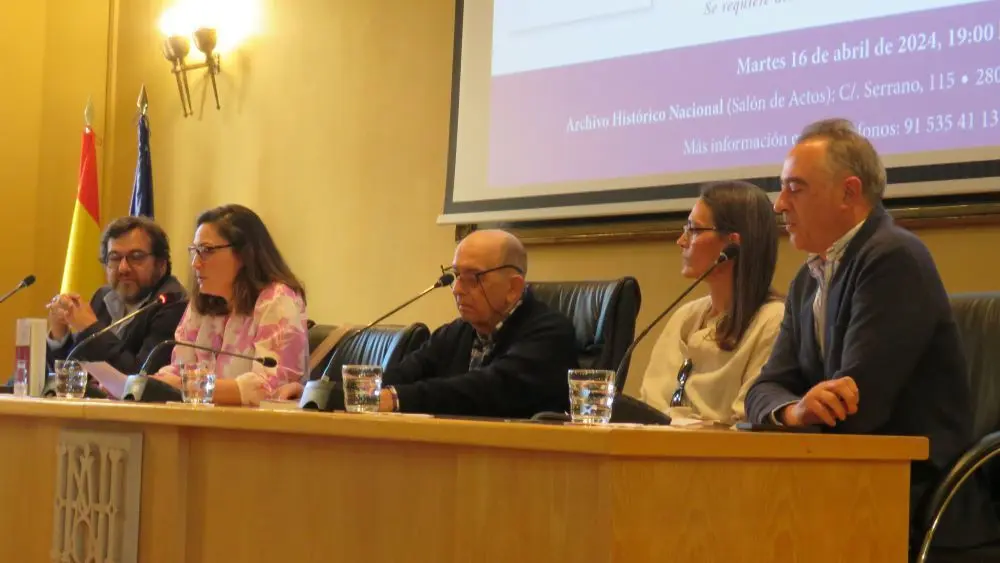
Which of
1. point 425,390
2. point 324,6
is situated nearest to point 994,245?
point 425,390

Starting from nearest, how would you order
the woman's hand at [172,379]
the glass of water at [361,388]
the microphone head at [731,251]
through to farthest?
1. the glass of water at [361,388]
2. the microphone head at [731,251]
3. the woman's hand at [172,379]

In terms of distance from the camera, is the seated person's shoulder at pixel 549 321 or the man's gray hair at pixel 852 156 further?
the seated person's shoulder at pixel 549 321

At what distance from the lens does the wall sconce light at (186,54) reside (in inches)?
205

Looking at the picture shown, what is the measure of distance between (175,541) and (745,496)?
3.19 feet

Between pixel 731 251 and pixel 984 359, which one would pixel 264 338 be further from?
pixel 984 359

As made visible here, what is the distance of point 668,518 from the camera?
1.43m

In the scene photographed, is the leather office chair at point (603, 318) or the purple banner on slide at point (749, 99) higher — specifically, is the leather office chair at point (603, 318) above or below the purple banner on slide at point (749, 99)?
below

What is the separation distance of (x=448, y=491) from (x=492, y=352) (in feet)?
4.70

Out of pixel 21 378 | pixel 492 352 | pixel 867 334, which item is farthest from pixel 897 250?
pixel 21 378

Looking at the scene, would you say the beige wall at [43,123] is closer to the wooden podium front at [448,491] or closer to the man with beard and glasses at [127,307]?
the man with beard and glasses at [127,307]

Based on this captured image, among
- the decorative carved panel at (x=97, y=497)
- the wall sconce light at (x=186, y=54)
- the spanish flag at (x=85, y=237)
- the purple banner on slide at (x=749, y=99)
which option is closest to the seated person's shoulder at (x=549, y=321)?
the purple banner on slide at (x=749, y=99)

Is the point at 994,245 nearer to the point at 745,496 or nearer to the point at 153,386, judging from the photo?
the point at 745,496

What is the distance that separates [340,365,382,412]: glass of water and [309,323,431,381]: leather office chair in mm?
1132

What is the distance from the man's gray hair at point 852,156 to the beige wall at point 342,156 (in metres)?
1.35
